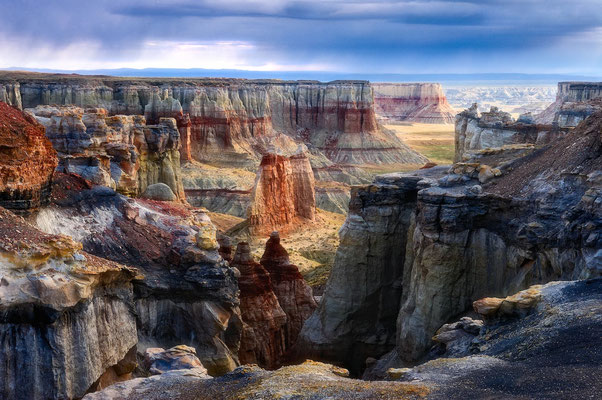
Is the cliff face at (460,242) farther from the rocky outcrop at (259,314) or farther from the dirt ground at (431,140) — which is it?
the dirt ground at (431,140)

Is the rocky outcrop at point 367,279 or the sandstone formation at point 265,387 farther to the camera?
the rocky outcrop at point 367,279

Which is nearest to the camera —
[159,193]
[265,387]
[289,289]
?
[265,387]

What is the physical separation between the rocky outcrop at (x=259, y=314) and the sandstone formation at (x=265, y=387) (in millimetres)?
12183

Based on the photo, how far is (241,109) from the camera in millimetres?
95812

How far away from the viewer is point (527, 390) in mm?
12000

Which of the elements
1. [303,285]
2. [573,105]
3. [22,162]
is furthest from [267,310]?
[573,105]

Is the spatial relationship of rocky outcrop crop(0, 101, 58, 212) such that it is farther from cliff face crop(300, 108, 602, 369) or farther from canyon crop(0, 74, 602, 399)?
cliff face crop(300, 108, 602, 369)

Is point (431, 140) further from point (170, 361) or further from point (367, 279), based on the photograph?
point (170, 361)

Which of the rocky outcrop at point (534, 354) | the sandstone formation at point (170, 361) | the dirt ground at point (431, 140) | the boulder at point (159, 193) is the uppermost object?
the rocky outcrop at point (534, 354)

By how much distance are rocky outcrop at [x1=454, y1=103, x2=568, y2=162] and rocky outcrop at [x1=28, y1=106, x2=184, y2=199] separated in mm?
21726

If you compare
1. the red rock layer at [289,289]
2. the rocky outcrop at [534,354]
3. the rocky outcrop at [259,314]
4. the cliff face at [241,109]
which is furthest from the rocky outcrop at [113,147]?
the cliff face at [241,109]

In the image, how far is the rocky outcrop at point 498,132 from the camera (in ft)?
149

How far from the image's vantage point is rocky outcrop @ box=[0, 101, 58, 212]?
18312mm

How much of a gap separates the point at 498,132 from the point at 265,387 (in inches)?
1662
